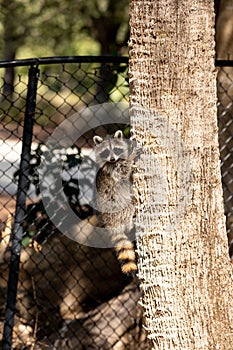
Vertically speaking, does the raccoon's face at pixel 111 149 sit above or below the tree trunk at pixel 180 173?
above

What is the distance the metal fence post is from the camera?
453cm

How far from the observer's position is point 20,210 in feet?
15.1

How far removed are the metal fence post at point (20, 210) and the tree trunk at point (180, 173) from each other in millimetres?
1755

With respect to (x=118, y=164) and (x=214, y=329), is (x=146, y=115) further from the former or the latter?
(x=118, y=164)

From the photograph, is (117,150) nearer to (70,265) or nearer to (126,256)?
(126,256)

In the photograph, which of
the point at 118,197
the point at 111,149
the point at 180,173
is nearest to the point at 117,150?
the point at 111,149

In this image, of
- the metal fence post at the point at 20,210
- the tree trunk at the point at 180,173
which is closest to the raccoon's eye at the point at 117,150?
the metal fence post at the point at 20,210

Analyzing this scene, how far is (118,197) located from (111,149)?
45 centimetres

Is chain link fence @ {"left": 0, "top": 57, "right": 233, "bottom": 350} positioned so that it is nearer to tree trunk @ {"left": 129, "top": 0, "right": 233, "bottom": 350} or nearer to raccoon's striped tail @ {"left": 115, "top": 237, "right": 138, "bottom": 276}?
raccoon's striped tail @ {"left": 115, "top": 237, "right": 138, "bottom": 276}

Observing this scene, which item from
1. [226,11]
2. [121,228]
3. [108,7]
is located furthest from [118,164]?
[108,7]

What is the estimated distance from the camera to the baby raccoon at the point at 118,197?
398 cm

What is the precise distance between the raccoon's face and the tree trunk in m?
1.44

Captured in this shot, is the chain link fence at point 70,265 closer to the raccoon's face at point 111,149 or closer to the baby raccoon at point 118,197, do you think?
the raccoon's face at point 111,149

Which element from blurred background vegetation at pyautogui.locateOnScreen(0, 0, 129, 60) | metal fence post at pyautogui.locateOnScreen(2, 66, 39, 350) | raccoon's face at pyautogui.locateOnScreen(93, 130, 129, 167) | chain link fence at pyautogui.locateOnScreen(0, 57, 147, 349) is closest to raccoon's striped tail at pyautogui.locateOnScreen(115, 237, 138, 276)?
raccoon's face at pyautogui.locateOnScreen(93, 130, 129, 167)
